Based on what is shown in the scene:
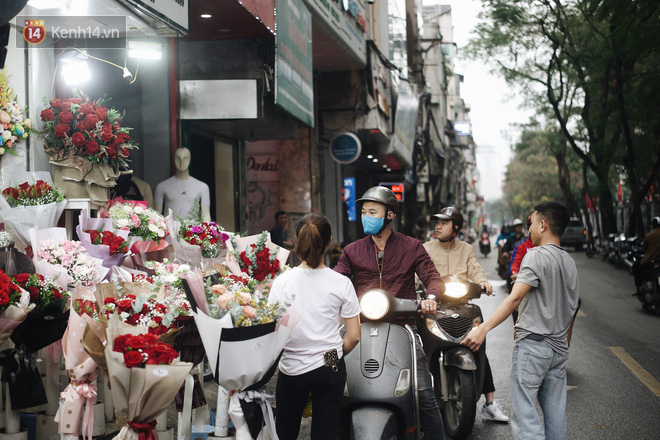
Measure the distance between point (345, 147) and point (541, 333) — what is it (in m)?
14.6

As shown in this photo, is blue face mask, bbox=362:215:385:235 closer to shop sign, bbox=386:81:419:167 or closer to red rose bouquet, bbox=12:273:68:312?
red rose bouquet, bbox=12:273:68:312

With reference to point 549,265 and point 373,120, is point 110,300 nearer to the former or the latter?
point 549,265

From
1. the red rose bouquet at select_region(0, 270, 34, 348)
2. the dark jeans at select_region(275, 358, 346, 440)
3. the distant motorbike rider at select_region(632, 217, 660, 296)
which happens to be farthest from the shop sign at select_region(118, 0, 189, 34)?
the distant motorbike rider at select_region(632, 217, 660, 296)

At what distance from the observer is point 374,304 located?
4781mm

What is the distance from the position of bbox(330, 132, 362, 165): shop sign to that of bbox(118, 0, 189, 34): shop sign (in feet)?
36.6

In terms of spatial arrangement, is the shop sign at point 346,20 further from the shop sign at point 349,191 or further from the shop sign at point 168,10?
the shop sign at point 349,191

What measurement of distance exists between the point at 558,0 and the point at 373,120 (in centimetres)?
1030

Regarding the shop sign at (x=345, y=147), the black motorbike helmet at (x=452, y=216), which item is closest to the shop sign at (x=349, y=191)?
the shop sign at (x=345, y=147)

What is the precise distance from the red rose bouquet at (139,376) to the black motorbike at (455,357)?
2.73 meters

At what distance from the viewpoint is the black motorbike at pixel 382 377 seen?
14.4 ft

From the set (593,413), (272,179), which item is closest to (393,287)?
(593,413)

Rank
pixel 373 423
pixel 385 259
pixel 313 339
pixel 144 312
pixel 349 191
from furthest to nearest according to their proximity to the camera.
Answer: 1. pixel 349 191
2. pixel 385 259
3. pixel 373 423
4. pixel 144 312
5. pixel 313 339

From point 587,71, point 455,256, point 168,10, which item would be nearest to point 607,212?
point 587,71

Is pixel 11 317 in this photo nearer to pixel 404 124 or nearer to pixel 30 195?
pixel 30 195
